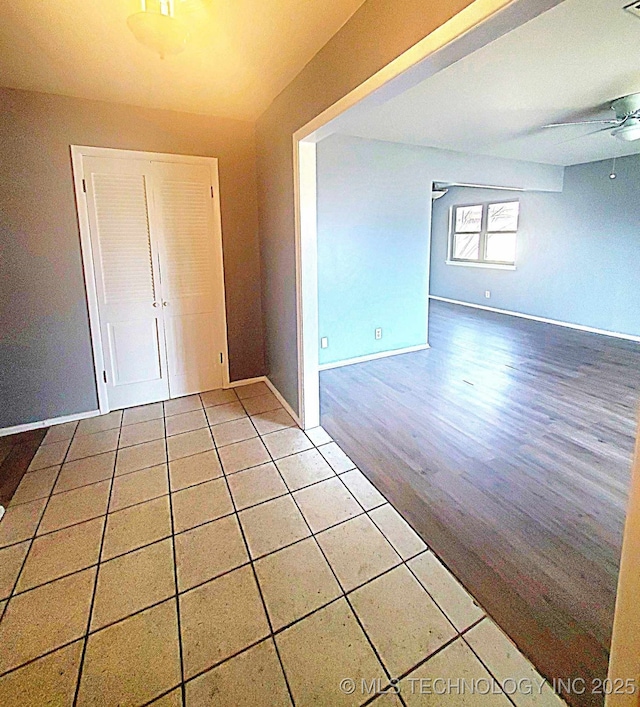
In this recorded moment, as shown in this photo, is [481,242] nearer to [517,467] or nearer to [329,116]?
[517,467]

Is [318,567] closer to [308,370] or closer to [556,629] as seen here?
[556,629]

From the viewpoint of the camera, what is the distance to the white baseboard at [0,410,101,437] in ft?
9.79

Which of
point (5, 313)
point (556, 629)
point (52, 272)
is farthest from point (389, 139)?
point (556, 629)

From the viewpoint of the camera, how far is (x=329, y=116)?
7.07 ft

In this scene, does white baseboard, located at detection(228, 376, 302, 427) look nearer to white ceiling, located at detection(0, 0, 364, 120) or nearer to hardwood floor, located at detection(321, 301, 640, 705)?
hardwood floor, located at detection(321, 301, 640, 705)

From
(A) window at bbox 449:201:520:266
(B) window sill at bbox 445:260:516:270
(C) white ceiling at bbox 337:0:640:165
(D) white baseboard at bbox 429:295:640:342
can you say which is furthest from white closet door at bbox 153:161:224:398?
(A) window at bbox 449:201:520:266

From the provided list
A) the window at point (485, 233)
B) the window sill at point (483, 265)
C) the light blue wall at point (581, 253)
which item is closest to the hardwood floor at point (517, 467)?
the light blue wall at point (581, 253)

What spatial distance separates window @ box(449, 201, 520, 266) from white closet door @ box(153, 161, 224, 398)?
5.80m

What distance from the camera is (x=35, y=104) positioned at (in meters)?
2.67

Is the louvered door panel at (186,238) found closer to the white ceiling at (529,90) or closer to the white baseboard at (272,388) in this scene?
the white baseboard at (272,388)

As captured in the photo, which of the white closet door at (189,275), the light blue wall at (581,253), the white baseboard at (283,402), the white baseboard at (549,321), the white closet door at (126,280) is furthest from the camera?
the white baseboard at (549,321)

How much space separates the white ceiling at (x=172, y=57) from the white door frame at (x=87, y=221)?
1.17ft

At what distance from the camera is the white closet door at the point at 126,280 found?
3.01 meters

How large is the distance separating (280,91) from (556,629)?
3.40 metres
